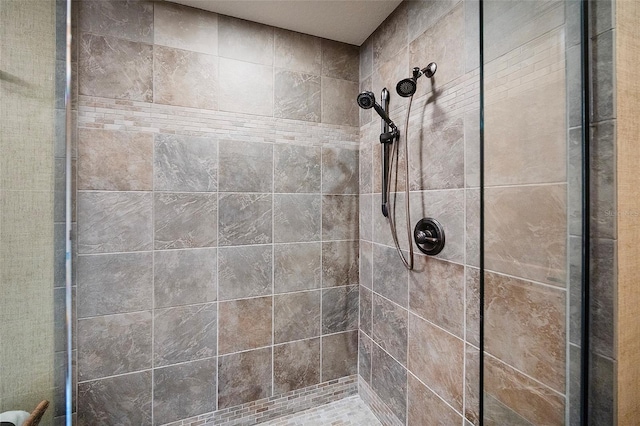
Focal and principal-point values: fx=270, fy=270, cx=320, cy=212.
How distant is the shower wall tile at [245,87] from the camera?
1.38 meters

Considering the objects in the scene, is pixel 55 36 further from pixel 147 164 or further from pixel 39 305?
pixel 39 305

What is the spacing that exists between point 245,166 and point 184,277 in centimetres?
63

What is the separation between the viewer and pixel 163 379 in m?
1.29

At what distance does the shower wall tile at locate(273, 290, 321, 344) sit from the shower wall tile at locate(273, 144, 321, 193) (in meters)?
0.60

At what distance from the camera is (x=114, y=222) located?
3.97ft

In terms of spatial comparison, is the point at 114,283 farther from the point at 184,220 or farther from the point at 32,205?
A: the point at 32,205

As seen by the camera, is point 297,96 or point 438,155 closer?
point 438,155

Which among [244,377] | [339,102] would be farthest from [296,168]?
[244,377]

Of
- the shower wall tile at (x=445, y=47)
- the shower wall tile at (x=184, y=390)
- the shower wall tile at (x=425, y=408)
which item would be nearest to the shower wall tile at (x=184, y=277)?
the shower wall tile at (x=184, y=390)

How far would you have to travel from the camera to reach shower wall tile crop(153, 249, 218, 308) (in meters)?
1.28

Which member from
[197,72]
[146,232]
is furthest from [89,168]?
[197,72]

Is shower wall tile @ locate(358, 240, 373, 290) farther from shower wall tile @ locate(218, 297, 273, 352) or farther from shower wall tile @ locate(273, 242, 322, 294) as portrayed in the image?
shower wall tile @ locate(218, 297, 273, 352)

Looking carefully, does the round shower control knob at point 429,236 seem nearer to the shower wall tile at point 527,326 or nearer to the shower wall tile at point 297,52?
the shower wall tile at point 527,326

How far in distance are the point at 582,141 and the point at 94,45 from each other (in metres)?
1.75
